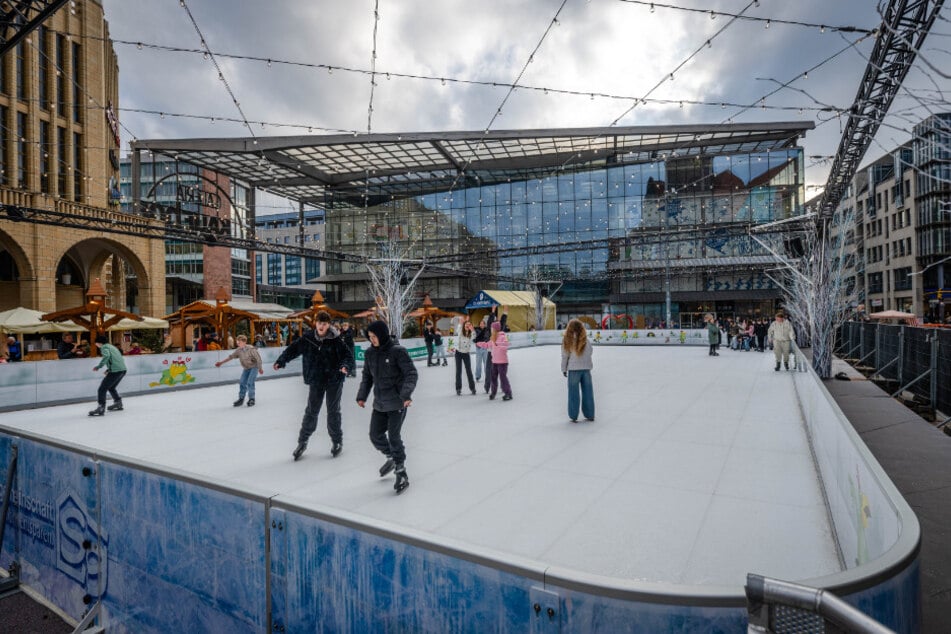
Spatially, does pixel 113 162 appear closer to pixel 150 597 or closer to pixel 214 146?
pixel 214 146

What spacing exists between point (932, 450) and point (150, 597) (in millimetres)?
7440

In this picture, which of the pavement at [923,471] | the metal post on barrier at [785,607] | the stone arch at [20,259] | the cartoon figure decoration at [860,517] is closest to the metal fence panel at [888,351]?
the pavement at [923,471]

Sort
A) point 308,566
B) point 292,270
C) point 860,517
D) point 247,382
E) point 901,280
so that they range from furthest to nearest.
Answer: point 292,270 < point 901,280 < point 247,382 < point 860,517 < point 308,566

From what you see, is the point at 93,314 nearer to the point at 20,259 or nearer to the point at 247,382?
the point at 247,382

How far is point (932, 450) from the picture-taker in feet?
18.4

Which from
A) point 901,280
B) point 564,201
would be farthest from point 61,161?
point 901,280

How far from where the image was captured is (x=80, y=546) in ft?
11.6

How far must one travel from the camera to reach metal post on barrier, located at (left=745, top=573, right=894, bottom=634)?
53.0 inches

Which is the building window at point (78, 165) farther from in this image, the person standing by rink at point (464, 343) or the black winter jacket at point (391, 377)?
the black winter jacket at point (391, 377)

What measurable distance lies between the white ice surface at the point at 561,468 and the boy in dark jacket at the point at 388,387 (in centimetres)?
46

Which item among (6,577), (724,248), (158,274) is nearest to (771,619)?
(6,577)

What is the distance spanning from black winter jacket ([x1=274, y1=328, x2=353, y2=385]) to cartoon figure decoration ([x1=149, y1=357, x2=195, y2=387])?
8.99 metres

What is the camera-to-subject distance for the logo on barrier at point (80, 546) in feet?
11.1

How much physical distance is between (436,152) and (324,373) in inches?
1336
